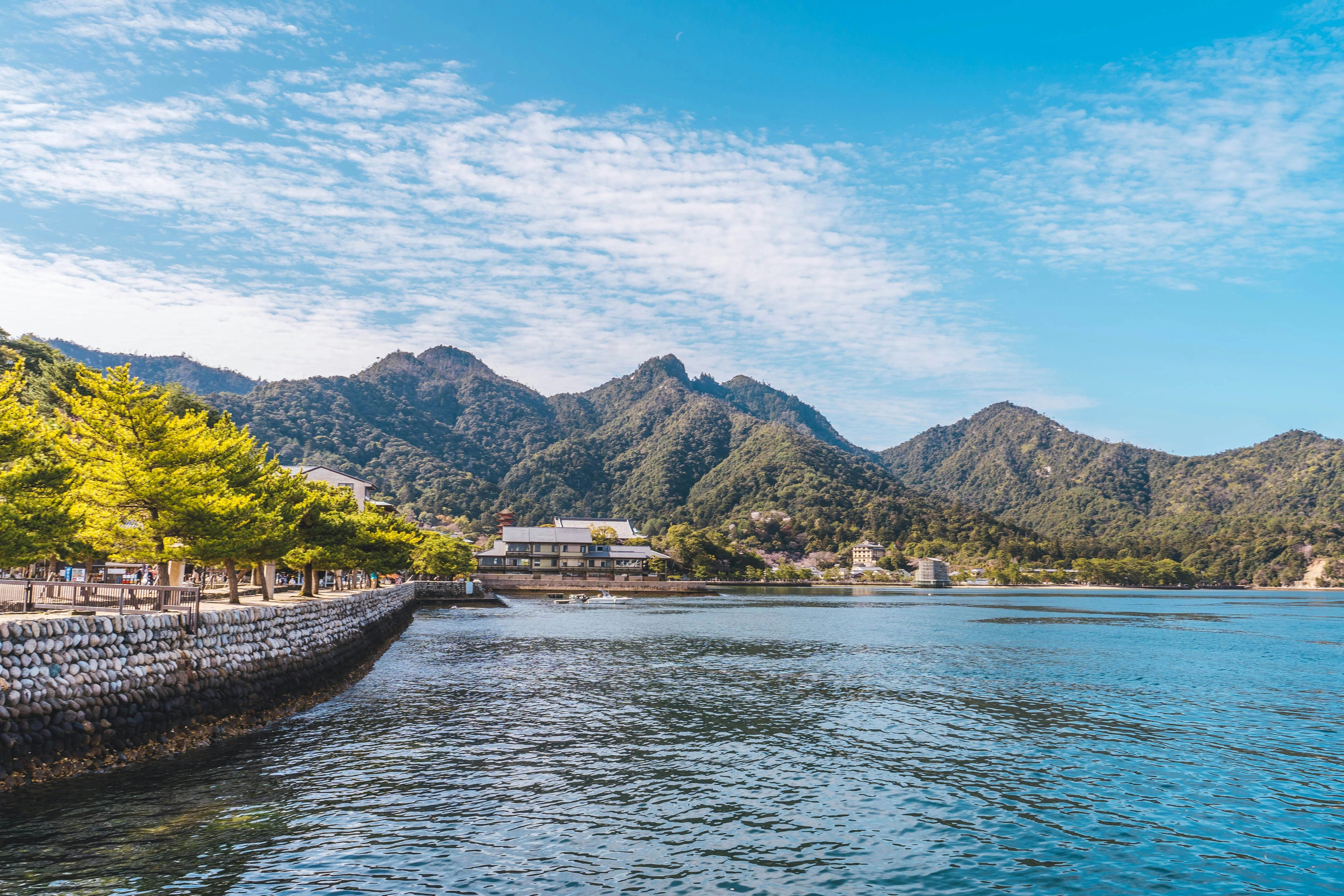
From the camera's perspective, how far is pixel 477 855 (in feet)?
47.5

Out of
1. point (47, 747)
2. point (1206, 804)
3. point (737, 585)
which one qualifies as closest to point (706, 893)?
point (1206, 804)

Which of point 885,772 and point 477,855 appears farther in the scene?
point 885,772

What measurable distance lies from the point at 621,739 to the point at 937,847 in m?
11.4

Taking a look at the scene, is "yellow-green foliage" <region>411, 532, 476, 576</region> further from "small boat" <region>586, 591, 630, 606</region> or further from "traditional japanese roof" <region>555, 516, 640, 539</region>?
"traditional japanese roof" <region>555, 516, 640, 539</region>

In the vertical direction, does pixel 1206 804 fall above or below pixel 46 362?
below

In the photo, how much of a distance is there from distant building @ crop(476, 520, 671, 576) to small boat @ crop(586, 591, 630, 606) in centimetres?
2035

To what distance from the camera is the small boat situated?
10562cm

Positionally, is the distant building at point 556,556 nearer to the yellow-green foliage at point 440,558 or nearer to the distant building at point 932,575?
the yellow-green foliage at point 440,558

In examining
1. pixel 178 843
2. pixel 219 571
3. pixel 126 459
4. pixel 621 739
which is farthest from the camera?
pixel 219 571

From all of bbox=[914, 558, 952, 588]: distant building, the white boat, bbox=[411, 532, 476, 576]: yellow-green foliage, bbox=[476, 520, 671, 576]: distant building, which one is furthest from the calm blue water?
bbox=[914, 558, 952, 588]: distant building

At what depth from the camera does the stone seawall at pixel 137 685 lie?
56.6 feet

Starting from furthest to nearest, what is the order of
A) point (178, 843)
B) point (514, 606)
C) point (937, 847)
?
point (514, 606)
point (937, 847)
point (178, 843)

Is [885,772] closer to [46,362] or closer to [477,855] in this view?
[477,855]

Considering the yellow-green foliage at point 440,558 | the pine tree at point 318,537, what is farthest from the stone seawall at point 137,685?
the yellow-green foliage at point 440,558
